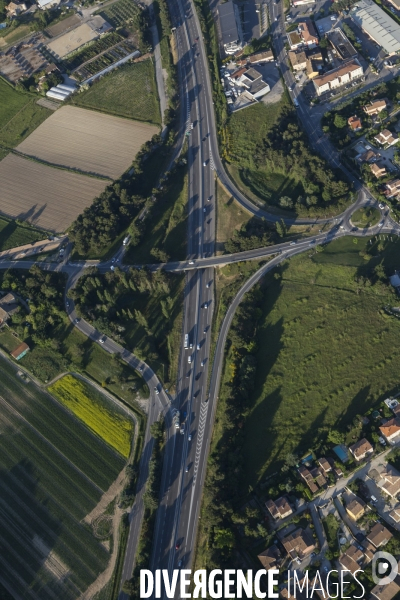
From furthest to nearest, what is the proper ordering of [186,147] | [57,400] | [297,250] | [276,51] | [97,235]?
[276,51], [186,147], [97,235], [297,250], [57,400]

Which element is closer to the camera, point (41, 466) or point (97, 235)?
point (41, 466)

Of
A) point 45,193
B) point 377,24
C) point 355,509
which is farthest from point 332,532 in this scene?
point 377,24

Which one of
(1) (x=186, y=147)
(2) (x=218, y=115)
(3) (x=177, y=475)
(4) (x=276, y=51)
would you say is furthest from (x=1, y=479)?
(4) (x=276, y=51)

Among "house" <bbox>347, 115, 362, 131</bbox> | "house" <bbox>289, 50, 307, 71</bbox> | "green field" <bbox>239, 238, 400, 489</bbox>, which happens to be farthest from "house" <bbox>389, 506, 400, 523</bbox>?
"house" <bbox>289, 50, 307, 71</bbox>

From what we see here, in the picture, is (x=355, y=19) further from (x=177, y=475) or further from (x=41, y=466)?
(x=41, y=466)

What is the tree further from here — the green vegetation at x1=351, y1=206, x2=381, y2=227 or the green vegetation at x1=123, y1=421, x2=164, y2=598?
the green vegetation at x1=123, y1=421, x2=164, y2=598
